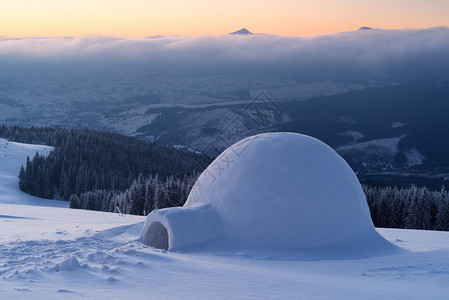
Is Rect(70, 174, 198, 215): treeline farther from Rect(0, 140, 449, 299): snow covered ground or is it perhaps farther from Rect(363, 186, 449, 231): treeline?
Rect(0, 140, 449, 299): snow covered ground

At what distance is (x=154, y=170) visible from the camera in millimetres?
85312

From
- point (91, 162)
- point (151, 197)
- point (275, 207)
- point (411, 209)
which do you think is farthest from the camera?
point (91, 162)

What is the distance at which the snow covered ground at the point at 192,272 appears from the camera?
26.2ft

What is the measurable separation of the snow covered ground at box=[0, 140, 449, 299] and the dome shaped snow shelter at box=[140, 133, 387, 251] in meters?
0.68

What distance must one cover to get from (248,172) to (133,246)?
13.2ft

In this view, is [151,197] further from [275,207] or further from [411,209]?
[275,207]

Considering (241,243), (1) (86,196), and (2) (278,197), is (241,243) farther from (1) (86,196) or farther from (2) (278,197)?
(1) (86,196)

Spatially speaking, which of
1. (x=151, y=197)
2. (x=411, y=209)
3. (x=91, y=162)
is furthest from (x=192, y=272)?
(x=91, y=162)

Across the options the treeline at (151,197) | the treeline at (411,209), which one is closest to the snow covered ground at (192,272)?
the treeline at (411,209)

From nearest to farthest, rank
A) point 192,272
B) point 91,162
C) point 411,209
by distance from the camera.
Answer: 1. point 192,272
2. point 411,209
3. point 91,162

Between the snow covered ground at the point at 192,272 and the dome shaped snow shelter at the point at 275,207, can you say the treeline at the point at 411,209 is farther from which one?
the dome shaped snow shelter at the point at 275,207

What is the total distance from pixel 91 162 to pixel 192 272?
2921 inches

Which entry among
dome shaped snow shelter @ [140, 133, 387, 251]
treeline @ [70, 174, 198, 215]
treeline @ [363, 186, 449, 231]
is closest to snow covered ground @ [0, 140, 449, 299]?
dome shaped snow shelter @ [140, 133, 387, 251]

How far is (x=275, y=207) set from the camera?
40.7 ft
